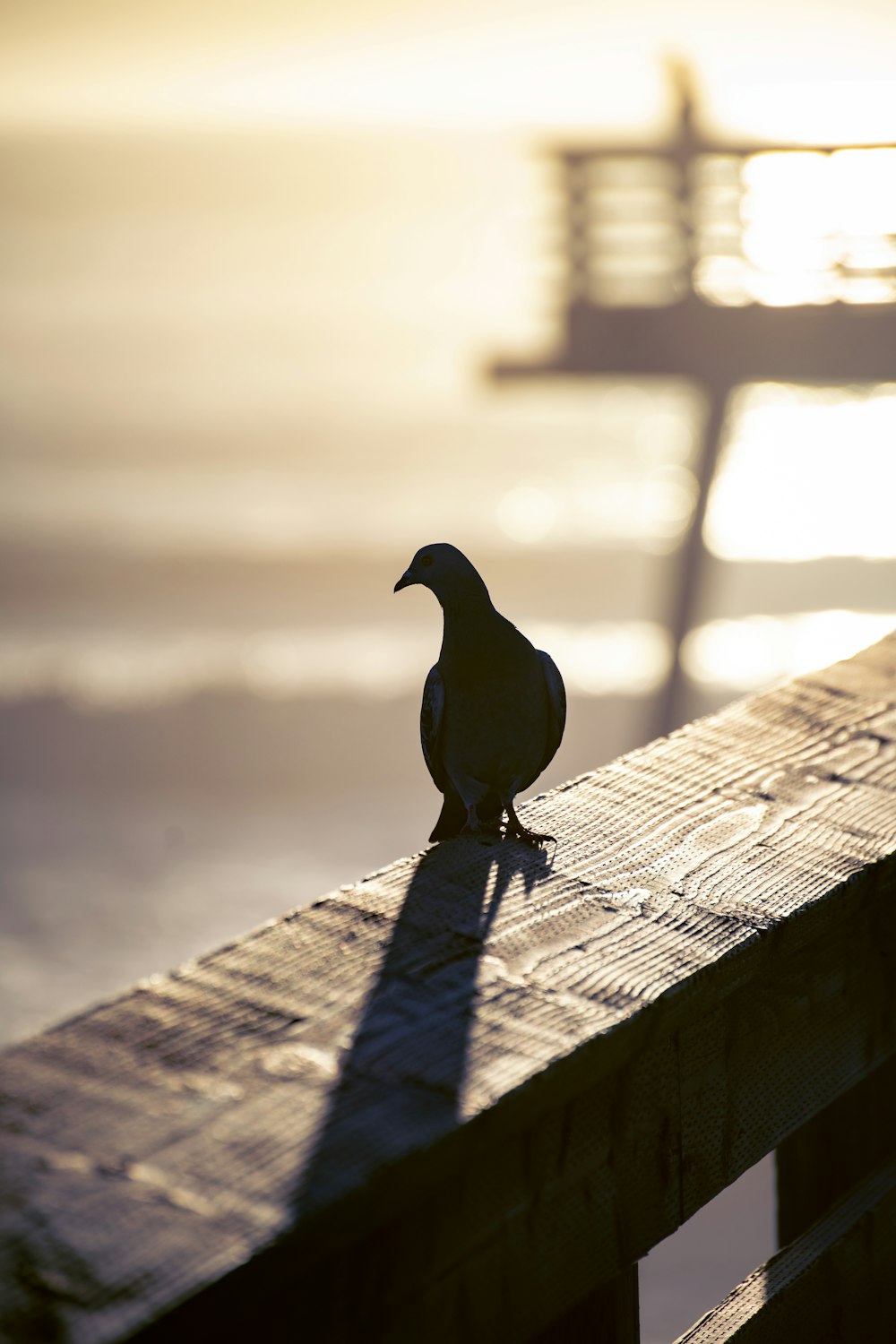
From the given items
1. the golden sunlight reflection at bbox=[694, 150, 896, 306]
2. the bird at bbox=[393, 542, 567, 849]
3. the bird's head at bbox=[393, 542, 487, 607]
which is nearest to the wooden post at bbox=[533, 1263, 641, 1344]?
the bird at bbox=[393, 542, 567, 849]

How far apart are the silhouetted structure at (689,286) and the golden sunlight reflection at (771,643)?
5123 millimetres

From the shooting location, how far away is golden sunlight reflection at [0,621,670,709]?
1602 centimetres

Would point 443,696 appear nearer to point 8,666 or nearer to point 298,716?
point 298,716

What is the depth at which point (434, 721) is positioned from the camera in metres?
2.44

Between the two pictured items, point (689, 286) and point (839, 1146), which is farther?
point (689, 286)

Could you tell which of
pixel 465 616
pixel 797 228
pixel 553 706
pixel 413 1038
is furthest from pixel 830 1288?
pixel 797 228

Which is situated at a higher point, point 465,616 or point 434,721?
point 465,616

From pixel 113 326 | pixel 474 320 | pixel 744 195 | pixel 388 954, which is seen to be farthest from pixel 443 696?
pixel 474 320

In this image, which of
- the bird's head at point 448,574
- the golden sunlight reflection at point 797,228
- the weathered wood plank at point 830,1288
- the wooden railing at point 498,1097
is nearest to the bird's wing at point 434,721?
the bird's head at point 448,574

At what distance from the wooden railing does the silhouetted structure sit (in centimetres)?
888

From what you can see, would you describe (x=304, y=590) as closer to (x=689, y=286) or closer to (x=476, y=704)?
(x=689, y=286)

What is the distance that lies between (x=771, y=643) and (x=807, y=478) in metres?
10.3

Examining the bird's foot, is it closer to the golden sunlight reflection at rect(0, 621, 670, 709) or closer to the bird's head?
the bird's head

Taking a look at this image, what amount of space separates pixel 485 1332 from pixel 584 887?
0.52 metres
